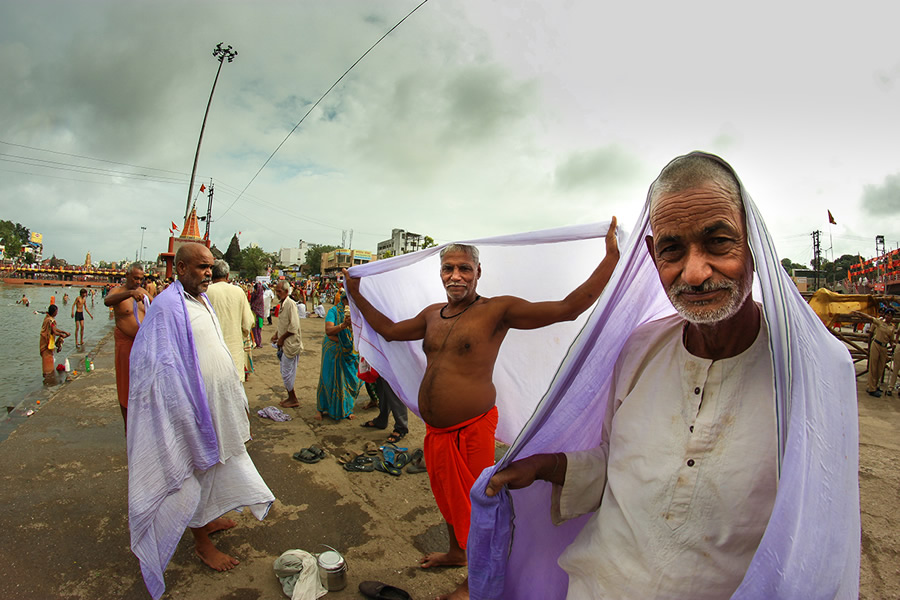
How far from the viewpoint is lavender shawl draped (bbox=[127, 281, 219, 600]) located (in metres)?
2.35

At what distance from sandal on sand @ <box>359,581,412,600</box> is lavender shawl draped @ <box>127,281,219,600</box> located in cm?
106

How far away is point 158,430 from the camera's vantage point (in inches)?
98.2

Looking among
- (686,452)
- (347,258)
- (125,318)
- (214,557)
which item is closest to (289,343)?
(125,318)

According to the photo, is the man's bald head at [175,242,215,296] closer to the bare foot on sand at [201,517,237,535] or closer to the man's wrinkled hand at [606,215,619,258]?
the bare foot on sand at [201,517,237,535]

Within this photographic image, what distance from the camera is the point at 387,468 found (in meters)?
4.29

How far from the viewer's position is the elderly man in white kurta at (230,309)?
4520mm

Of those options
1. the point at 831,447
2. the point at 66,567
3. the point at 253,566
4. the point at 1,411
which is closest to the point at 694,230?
the point at 831,447

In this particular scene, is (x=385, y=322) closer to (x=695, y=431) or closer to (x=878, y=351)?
(x=695, y=431)

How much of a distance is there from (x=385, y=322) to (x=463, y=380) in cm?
91

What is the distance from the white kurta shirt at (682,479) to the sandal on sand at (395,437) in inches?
154

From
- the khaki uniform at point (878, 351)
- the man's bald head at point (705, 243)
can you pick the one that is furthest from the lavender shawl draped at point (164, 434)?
the khaki uniform at point (878, 351)

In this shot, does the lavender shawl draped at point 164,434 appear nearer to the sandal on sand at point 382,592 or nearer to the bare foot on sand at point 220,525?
the bare foot on sand at point 220,525

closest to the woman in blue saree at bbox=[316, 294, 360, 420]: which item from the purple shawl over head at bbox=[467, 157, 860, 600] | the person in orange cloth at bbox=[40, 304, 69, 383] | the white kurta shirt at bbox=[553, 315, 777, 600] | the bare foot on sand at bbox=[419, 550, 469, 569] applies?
the bare foot on sand at bbox=[419, 550, 469, 569]

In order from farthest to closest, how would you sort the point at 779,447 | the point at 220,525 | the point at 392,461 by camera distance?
the point at 392,461, the point at 220,525, the point at 779,447
